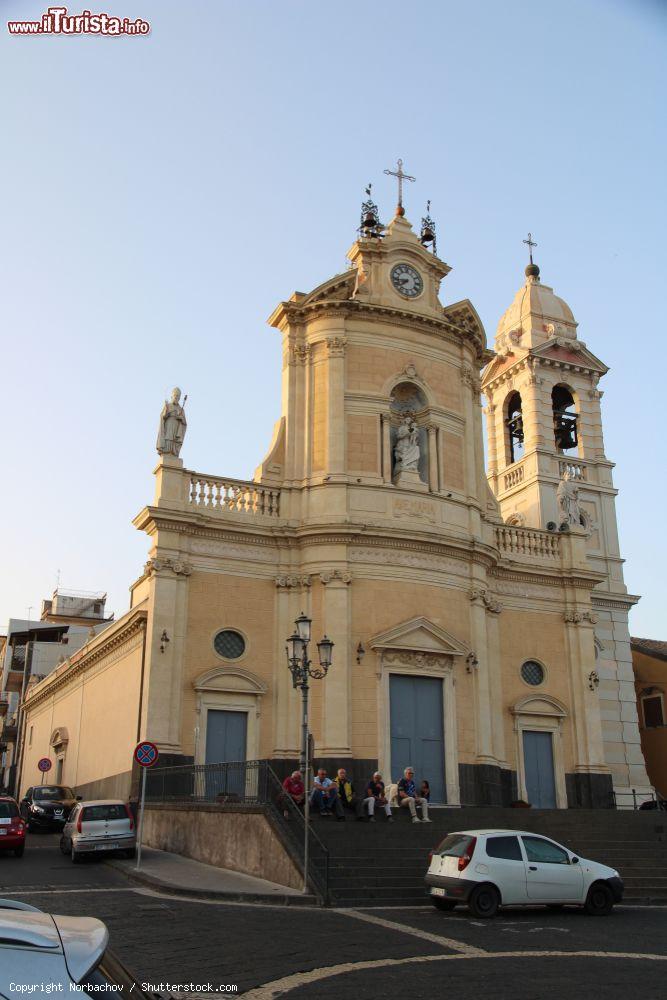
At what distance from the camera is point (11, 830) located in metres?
23.1

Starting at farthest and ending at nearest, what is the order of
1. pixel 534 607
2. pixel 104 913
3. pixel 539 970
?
pixel 534 607, pixel 104 913, pixel 539 970

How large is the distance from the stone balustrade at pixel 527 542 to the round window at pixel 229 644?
9.84m

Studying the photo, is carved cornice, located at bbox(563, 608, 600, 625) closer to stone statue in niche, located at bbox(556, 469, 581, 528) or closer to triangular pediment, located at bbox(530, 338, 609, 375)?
stone statue in niche, located at bbox(556, 469, 581, 528)

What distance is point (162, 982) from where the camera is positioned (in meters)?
9.52

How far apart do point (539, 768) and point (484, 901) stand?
1665 cm

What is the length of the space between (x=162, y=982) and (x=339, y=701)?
1833cm

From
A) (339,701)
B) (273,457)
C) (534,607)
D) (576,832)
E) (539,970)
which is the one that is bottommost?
(539,970)

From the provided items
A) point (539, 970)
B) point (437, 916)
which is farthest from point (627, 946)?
point (437, 916)

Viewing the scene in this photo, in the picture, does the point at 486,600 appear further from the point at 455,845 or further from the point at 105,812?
the point at 455,845

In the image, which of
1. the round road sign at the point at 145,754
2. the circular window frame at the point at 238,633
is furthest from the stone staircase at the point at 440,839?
the circular window frame at the point at 238,633

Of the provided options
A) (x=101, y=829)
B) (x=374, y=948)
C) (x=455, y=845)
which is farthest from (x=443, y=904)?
(x=101, y=829)

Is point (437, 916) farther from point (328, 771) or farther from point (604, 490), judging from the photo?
point (604, 490)

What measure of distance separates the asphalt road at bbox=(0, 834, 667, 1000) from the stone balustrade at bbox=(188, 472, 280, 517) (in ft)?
44.8

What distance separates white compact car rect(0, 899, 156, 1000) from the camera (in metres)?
3.66
